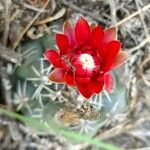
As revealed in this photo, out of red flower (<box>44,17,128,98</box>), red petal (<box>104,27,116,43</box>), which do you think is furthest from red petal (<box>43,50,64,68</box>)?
red petal (<box>104,27,116,43</box>)

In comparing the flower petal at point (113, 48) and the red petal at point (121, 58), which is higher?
the flower petal at point (113, 48)

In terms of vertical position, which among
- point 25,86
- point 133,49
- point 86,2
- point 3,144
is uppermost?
point 86,2

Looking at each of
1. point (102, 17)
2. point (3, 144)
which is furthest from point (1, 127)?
point (102, 17)

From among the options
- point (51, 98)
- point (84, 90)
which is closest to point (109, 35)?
point (84, 90)

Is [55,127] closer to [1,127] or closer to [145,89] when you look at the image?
[1,127]

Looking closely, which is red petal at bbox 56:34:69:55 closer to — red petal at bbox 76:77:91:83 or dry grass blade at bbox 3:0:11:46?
red petal at bbox 76:77:91:83

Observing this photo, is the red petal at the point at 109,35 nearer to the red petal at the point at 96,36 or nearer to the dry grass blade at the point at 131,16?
the red petal at the point at 96,36

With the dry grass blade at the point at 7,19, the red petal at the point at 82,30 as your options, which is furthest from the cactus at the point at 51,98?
the red petal at the point at 82,30

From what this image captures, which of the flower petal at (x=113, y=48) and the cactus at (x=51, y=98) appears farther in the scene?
the cactus at (x=51, y=98)
